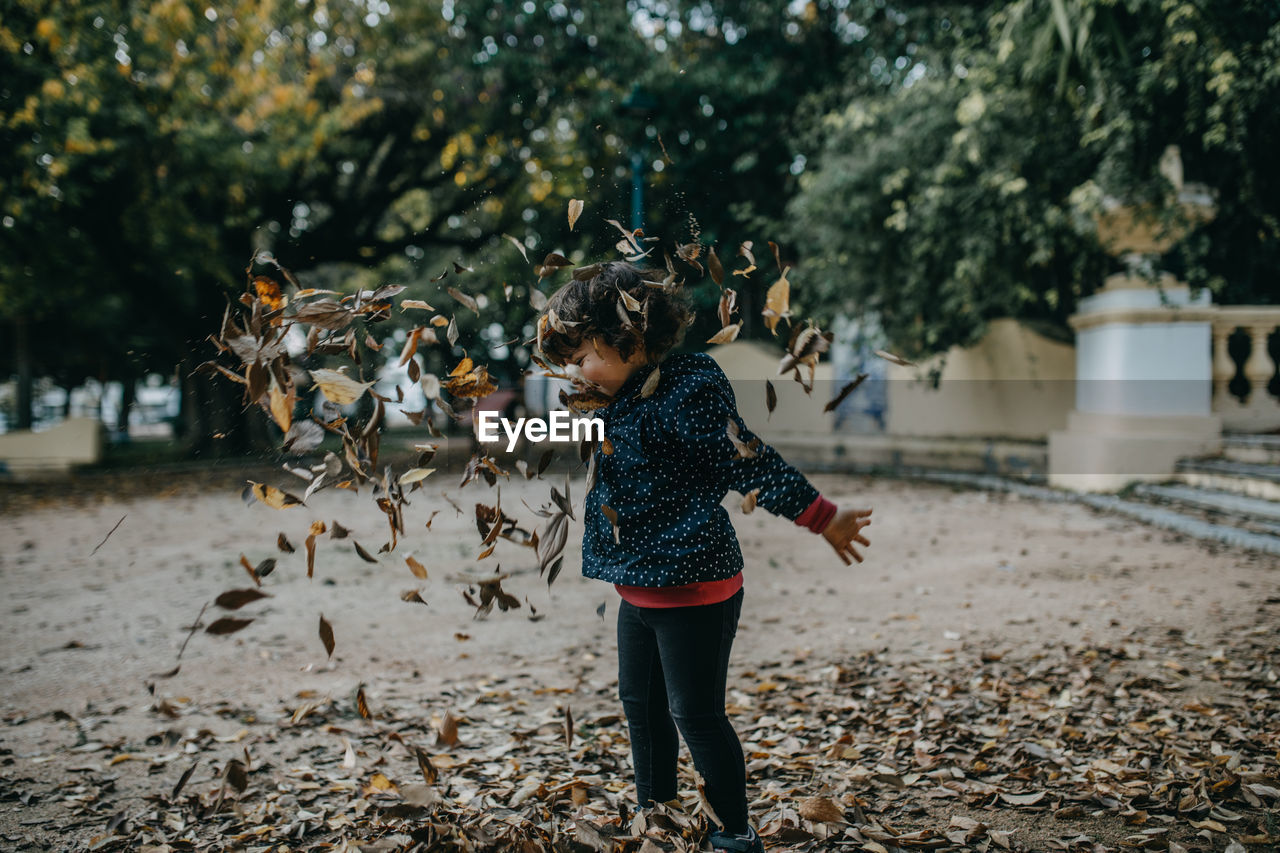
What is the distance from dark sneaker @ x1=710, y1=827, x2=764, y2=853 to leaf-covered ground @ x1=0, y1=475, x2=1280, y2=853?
8cm

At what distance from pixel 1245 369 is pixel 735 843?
29.5 ft

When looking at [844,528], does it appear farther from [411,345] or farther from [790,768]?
[790,768]

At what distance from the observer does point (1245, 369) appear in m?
8.76

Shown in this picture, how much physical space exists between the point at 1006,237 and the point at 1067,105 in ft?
4.37

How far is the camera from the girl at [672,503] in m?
1.99

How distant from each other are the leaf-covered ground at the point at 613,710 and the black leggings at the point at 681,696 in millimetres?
150

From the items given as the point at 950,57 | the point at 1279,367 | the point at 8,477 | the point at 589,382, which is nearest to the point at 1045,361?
the point at 1279,367

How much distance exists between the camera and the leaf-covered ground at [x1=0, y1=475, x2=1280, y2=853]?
2514 millimetres

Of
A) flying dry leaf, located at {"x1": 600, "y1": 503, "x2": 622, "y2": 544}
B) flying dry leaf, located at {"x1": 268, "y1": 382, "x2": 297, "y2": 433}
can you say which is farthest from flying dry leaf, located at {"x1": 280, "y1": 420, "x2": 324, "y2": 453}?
flying dry leaf, located at {"x1": 600, "y1": 503, "x2": 622, "y2": 544}

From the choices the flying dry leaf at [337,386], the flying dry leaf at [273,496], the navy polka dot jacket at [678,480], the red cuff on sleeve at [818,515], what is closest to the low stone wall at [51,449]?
the flying dry leaf at [273,496]

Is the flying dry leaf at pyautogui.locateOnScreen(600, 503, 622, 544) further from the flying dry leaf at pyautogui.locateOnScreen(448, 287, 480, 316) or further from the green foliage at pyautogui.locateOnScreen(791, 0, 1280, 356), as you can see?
the green foliage at pyautogui.locateOnScreen(791, 0, 1280, 356)

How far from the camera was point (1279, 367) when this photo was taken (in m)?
8.57

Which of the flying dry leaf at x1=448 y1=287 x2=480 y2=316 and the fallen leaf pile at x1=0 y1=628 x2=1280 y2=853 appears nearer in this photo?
the flying dry leaf at x1=448 y1=287 x2=480 y2=316

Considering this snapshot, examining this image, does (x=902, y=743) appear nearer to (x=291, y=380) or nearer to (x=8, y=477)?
(x=291, y=380)
